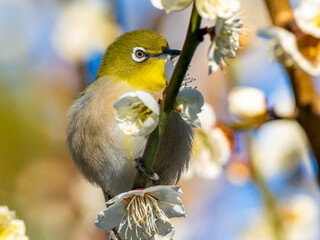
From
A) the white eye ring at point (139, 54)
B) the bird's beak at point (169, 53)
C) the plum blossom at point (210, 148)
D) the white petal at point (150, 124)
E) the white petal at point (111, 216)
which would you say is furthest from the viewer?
the white eye ring at point (139, 54)

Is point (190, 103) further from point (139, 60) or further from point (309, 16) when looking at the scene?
point (139, 60)

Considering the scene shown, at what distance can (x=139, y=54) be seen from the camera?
10.3ft

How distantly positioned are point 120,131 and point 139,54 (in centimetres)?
57

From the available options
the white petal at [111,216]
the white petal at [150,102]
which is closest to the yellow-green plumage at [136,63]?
the white petal at [111,216]

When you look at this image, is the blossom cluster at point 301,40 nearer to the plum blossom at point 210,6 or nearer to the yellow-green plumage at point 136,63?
the plum blossom at point 210,6

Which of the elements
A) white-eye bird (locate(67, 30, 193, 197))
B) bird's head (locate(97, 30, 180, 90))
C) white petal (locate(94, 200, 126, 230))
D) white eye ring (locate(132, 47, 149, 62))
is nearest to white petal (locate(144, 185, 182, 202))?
white petal (locate(94, 200, 126, 230))

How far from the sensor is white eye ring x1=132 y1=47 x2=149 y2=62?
309 cm

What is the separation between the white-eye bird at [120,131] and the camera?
112 inches

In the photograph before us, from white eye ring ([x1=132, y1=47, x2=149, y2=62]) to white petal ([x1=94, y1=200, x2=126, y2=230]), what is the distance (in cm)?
144

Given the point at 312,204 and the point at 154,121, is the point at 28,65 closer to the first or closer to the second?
the point at 312,204

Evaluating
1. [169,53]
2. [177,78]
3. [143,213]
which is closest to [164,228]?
[143,213]

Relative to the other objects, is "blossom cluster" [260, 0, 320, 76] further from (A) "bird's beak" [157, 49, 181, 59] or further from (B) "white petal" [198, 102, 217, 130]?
(A) "bird's beak" [157, 49, 181, 59]

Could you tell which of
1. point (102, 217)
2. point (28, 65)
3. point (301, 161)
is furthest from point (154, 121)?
point (28, 65)

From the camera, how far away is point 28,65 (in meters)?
6.27
